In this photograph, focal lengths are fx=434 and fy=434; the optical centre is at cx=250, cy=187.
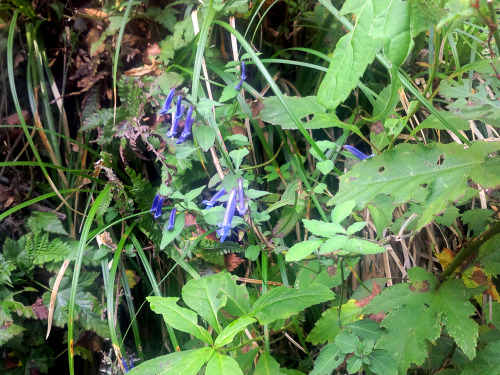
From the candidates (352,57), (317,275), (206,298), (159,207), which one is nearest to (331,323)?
(317,275)

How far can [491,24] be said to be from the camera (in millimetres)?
563

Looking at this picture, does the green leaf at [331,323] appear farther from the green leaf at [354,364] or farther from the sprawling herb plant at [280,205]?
the green leaf at [354,364]

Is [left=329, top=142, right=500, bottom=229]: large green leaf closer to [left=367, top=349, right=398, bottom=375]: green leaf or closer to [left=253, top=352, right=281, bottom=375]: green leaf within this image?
[left=367, top=349, right=398, bottom=375]: green leaf

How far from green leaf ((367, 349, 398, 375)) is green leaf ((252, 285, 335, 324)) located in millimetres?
138

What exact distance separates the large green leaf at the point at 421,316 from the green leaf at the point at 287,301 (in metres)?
0.12

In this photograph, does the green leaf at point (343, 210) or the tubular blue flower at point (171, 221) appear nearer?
the green leaf at point (343, 210)

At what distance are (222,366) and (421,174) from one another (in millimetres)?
532

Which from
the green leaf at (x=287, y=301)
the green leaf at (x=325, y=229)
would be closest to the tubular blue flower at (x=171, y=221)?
the green leaf at (x=287, y=301)

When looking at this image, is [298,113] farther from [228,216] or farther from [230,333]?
[230,333]

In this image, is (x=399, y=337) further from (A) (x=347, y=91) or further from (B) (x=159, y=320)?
(B) (x=159, y=320)

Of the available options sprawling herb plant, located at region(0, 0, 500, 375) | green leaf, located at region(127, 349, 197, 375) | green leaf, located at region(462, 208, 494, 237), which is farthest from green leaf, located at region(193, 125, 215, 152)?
green leaf, located at region(462, 208, 494, 237)

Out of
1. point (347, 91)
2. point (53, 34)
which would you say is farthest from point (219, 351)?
point (53, 34)

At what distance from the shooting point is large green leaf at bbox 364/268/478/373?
0.87 m

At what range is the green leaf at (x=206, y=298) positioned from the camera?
904 millimetres
